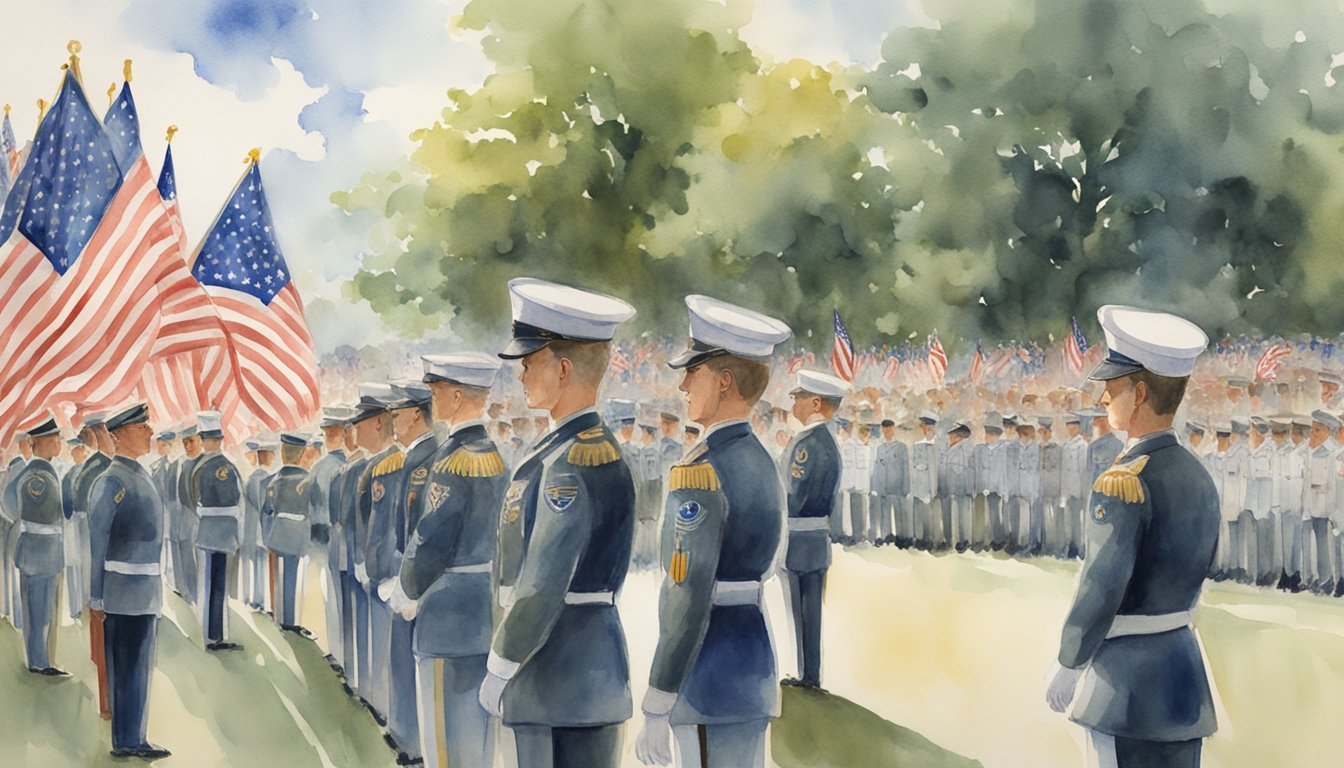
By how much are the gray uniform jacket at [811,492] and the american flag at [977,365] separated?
69 cm

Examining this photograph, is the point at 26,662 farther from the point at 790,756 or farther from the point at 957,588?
the point at 957,588

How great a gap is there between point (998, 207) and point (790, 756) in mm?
2232

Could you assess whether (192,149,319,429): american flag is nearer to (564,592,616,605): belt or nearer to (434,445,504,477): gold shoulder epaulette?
(434,445,504,477): gold shoulder epaulette

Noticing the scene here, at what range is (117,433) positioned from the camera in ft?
15.1

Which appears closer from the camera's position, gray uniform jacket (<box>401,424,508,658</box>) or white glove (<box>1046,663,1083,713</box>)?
white glove (<box>1046,663,1083,713</box>)

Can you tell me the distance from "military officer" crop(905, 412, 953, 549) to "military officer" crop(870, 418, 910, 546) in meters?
0.05

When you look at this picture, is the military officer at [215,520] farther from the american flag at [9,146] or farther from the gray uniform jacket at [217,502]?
the american flag at [9,146]

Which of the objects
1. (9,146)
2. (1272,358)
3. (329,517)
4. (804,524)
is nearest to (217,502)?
(329,517)

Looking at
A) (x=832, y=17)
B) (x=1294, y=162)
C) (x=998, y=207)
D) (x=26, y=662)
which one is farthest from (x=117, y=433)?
(x=1294, y=162)

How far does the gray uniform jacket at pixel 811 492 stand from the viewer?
200 inches

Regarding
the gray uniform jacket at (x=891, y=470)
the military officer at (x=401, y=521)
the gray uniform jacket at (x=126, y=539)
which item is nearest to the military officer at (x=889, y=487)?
the gray uniform jacket at (x=891, y=470)

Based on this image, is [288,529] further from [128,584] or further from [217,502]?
[128,584]

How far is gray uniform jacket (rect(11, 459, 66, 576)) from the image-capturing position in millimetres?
4941

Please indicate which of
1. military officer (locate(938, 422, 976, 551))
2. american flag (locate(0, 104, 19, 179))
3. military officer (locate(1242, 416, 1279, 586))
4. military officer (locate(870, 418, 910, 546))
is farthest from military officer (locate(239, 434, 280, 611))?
military officer (locate(1242, 416, 1279, 586))
